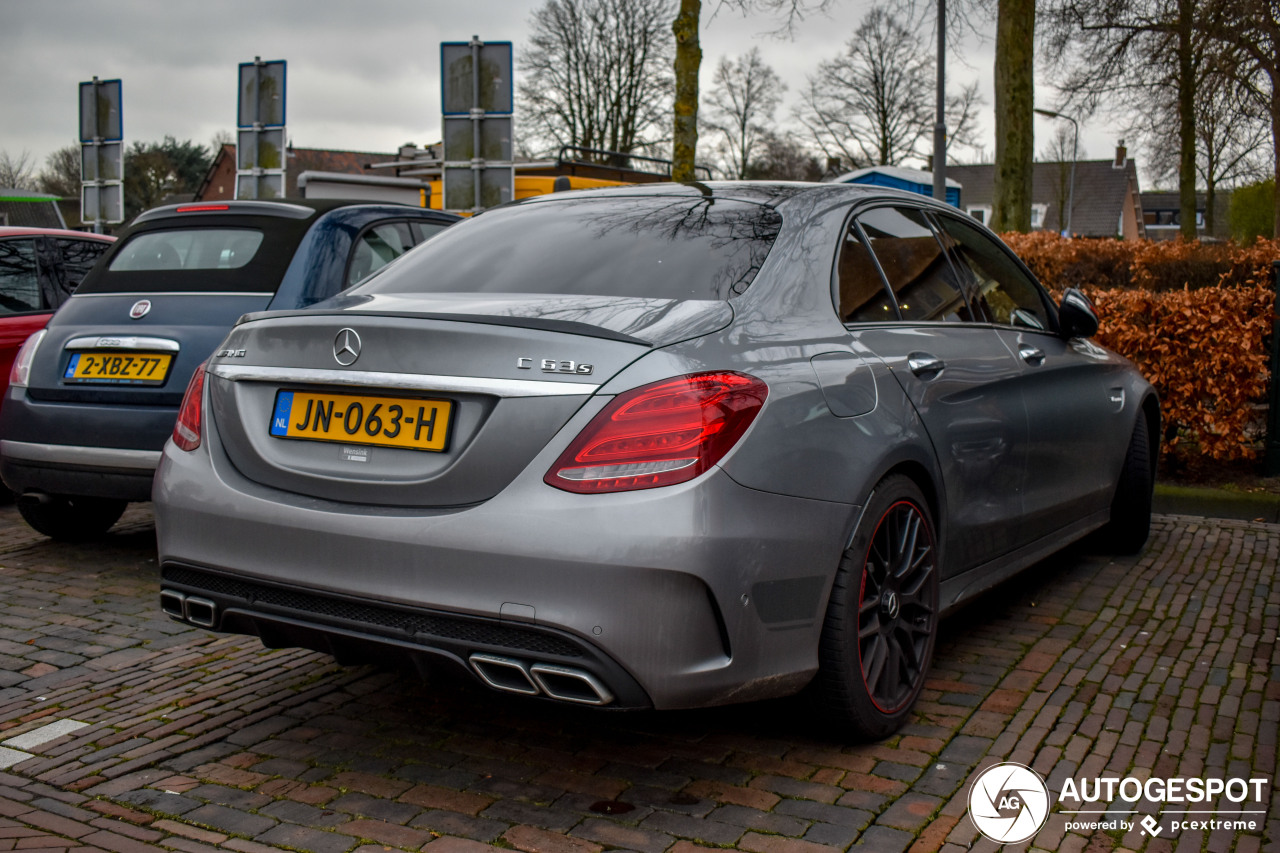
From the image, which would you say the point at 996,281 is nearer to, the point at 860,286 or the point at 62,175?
the point at 860,286

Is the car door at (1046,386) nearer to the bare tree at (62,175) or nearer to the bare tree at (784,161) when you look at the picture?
the bare tree at (784,161)

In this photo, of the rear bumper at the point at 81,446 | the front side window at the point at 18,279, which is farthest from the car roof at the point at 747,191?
the front side window at the point at 18,279

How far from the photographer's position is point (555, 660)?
2.74m

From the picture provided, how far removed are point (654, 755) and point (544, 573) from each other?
98 cm

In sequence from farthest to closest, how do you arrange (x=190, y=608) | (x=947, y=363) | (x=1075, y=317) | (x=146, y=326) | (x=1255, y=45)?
(x=1255, y=45) < (x=146, y=326) < (x=1075, y=317) < (x=947, y=363) < (x=190, y=608)

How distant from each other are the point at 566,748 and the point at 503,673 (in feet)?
2.65

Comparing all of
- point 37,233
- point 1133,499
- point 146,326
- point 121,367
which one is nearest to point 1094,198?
point 1133,499

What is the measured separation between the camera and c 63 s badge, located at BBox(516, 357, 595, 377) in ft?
9.21

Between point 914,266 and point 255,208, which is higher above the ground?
point 255,208

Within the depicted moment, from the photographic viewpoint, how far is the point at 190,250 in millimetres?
5805

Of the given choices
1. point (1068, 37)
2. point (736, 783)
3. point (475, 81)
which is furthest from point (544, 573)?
point (1068, 37)

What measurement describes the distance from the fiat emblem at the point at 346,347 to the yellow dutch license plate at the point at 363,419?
9 cm

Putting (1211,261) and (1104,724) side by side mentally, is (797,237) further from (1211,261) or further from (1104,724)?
(1211,261)
